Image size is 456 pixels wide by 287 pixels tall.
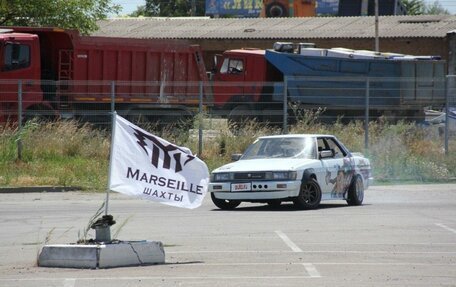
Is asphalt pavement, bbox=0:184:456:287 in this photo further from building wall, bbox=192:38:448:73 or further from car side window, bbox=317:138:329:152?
building wall, bbox=192:38:448:73

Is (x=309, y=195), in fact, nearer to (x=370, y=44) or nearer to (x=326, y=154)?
(x=326, y=154)

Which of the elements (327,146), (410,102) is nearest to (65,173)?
(327,146)

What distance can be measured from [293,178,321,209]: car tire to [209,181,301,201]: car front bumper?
0.67 feet

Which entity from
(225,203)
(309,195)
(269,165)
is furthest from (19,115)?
(309,195)

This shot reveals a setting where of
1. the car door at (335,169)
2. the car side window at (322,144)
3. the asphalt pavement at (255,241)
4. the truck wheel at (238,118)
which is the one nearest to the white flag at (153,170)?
the asphalt pavement at (255,241)

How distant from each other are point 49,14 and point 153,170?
29.5 m

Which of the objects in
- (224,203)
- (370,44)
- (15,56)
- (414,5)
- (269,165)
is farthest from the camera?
(414,5)

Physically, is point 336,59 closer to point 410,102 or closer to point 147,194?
point 410,102

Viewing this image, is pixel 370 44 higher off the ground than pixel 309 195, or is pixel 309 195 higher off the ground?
pixel 370 44

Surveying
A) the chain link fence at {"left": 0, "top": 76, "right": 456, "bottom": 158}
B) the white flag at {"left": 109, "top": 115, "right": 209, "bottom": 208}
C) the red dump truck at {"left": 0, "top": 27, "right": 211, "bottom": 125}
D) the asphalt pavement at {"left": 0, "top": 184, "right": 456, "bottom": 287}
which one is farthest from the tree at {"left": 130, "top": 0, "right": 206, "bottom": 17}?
the white flag at {"left": 109, "top": 115, "right": 209, "bottom": 208}

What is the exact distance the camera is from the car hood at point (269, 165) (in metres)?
17.6

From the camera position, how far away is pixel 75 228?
49.0 ft

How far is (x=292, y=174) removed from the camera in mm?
17438

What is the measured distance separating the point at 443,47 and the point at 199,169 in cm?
4342
